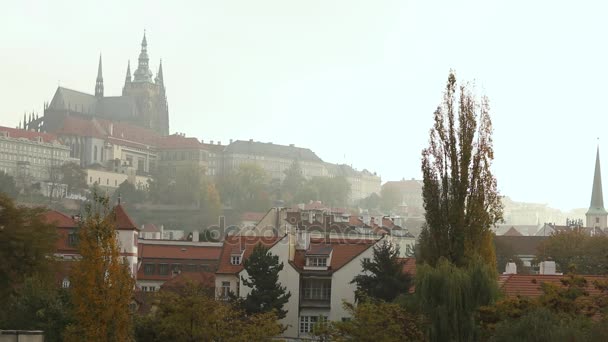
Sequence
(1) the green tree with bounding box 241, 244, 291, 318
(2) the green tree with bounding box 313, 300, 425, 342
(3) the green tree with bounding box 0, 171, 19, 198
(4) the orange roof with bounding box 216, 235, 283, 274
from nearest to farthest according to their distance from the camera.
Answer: (2) the green tree with bounding box 313, 300, 425, 342
(1) the green tree with bounding box 241, 244, 291, 318
(4) the orange roof with bounding box 216, 235, 283, 274
(3) the green tree with bounding box 0, 171, 19, 198

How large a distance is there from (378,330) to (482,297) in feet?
13.7

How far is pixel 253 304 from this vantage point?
49312mm

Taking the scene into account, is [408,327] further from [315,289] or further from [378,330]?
[315,289]

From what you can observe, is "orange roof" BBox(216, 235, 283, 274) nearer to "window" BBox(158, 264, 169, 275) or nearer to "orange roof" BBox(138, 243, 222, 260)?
"window" BBox(158, 264, 169, 275)

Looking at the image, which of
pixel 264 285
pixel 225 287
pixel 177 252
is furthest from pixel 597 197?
pixel 264 285

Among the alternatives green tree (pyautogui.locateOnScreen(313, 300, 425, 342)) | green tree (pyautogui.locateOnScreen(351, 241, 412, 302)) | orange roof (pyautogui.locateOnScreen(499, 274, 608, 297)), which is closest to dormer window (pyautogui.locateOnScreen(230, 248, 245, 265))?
green tree (pyautogui.locateOnScreen(351, 241, 412, 302))

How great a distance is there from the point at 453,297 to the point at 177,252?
53.9 metres

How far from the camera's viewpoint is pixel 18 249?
147ft

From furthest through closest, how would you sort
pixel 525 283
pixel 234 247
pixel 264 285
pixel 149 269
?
1. pixel 149 269
2. pixel 234 247
3. pixel 264 285
4. pixel 525 283

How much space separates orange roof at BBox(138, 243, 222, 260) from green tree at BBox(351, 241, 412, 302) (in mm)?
34138

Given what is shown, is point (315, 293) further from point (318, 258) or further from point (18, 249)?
point (18, 249)

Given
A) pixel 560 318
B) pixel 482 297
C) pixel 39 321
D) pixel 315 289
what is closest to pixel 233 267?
pixel 315 289

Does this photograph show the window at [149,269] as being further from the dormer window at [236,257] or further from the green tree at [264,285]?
the green tree at [264,285]

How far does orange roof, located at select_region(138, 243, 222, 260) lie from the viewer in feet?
263
